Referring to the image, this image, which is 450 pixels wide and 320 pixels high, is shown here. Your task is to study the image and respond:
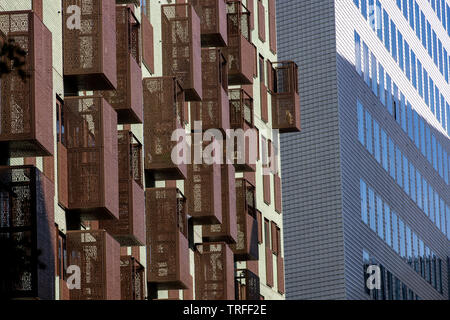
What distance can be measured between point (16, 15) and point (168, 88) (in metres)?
9.91

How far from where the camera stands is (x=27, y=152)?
97.7ft

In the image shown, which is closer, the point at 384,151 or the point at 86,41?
the point at 86,41

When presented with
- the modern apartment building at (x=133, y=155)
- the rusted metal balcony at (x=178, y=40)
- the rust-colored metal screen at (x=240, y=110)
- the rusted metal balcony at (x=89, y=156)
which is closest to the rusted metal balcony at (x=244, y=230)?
the modern apartment building at (x=133, y=155)

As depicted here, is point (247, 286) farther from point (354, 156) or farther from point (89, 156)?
point (354, 156)

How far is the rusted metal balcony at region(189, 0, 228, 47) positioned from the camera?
4478cm

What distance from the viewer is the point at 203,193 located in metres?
42.3

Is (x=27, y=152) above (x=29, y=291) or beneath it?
above

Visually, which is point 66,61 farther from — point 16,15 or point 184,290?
point 184,290

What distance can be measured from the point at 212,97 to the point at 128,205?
9.08 m

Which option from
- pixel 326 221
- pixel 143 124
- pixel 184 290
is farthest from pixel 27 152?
pixel 326 221

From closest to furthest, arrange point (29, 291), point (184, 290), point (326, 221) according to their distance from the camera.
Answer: point (29, 291) → point (184, 290) → point (326, 221)

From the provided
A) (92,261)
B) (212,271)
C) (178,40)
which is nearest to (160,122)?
(178,40)

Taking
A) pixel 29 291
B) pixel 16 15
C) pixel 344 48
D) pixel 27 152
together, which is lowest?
pixel 29 291

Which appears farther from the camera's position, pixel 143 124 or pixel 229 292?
pixel 229 292
